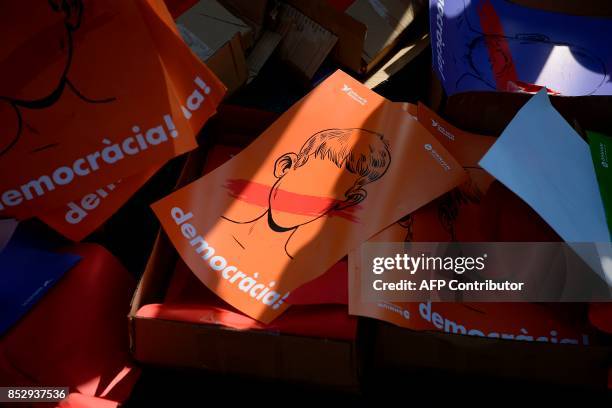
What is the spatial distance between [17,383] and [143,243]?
437 mm

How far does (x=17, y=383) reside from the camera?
890 millimetres

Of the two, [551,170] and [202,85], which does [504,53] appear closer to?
[551,170]

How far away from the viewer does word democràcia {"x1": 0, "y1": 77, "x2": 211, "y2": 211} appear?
39.1 inches

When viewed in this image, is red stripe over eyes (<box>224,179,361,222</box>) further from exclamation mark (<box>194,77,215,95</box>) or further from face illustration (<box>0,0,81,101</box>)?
face illustration (<box>0,0,81,101</box>)

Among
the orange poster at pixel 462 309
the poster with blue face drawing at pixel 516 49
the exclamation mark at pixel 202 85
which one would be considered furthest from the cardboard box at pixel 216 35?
the orange poster at pixel 462 309

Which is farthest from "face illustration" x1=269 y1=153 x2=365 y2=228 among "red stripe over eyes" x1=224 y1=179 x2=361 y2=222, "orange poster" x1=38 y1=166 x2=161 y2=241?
"orange poster" x1=38 y1=166 x2=161 y2=241

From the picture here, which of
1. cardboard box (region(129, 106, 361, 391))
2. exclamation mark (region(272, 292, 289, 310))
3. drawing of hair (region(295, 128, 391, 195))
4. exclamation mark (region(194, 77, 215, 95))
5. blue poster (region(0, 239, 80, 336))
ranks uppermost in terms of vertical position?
exclamation mark (region(194, 77, 215, 95))

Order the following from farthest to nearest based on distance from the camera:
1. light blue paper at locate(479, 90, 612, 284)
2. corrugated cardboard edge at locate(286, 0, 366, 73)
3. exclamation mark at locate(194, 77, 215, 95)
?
corrugated cardboard edge at locate(286, 0, 366, 73) < exclamation mark at locate(194, 77, 215, 95) < light blue paper at locate(479, 90, 612, 284)

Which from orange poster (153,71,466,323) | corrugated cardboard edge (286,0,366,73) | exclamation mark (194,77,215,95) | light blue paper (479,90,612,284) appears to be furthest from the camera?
corrugated cardboard edge (286,0,366,73)

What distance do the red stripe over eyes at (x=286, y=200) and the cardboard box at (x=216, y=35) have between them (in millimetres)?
327

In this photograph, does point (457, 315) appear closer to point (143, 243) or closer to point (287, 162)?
point (287, 162)

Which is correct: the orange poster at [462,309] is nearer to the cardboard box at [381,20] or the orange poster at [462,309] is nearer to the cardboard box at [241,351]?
the cardboard box at [241,351]

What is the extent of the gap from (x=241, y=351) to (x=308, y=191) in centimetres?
30

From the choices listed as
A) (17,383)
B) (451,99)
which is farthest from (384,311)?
(17,383)
